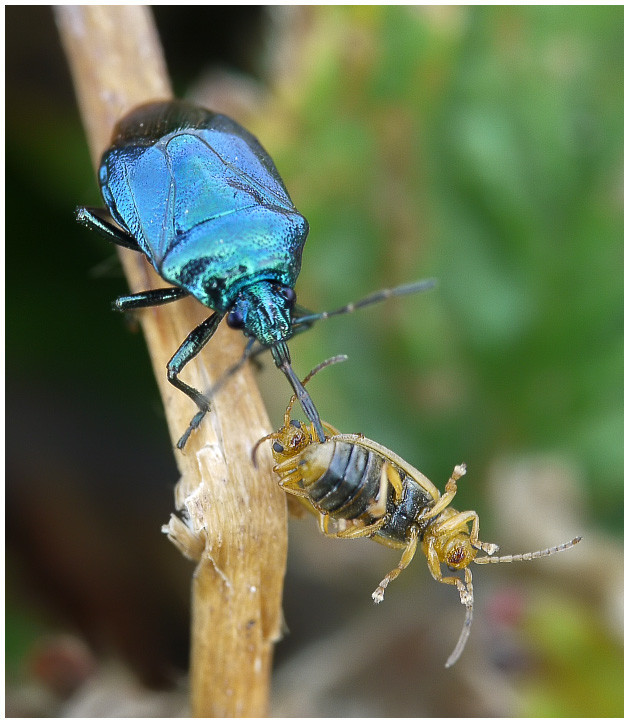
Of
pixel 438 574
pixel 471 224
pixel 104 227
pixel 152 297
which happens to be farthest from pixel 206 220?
pixel 471 224

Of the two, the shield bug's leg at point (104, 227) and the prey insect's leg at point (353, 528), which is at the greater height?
the shield bug's leg at point (104, 227)

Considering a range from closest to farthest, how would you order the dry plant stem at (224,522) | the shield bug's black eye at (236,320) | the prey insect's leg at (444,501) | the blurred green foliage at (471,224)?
the dry plant stem at (224,522)
the prey insect's leg at (444,501)
the shield bug's black eye at (236,320)
the blurred green foliage at (471,224)

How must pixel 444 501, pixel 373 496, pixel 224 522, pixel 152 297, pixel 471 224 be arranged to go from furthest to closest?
pixel 471 224
pixel 152 297
pixel 444 501
pixel 373 496
pixel 224 522

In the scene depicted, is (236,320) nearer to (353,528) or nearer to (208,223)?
(208,223)

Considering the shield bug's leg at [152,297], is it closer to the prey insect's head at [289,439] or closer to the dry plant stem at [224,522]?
the dry plant stem at [224,522]

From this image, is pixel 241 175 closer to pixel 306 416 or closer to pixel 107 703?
pixel 306 416

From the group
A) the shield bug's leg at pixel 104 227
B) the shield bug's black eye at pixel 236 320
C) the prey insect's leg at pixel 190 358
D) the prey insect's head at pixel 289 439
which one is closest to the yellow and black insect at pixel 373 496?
the prey insect's head at pixel 289 439

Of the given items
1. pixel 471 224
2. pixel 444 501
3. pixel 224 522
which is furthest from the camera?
pixel 471 224
